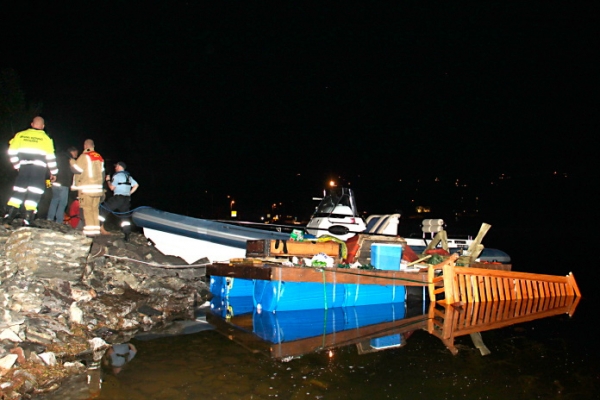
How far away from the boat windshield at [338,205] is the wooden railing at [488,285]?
9.21 feet

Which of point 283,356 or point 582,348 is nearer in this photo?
point 283,356

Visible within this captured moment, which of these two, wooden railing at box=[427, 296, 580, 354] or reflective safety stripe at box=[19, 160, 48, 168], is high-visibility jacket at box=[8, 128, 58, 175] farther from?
wooden railing at box=[427, 296, 580, 354]

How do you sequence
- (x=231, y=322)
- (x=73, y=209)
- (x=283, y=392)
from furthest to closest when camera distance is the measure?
(x=73, y=209), (x=231, y=322), (x=283, y=392)

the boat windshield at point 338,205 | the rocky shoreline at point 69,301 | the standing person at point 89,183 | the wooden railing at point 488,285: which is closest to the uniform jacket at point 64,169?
the rocky shoreline at point 69,301

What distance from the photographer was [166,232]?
32.7ft

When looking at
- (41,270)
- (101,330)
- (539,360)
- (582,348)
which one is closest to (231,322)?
(101,330)

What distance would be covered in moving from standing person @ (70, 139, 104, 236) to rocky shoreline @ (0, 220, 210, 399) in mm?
470

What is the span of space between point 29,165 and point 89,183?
0.97 meters

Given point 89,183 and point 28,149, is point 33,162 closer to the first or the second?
point 28,149

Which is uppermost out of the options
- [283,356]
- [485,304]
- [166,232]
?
[166,232]

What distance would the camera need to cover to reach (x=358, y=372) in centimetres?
478

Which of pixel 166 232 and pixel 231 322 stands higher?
pixel 166 232

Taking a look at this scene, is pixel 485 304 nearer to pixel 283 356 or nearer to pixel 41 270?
pixel 283 356

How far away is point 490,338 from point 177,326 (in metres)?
4.42
